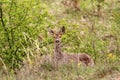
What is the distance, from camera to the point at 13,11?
9086 millimetres

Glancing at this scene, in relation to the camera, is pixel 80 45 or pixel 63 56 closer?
pixel 63 56

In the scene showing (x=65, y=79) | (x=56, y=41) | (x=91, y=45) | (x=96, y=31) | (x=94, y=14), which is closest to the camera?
(x=65, y=79)

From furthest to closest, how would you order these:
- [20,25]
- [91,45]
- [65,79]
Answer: [91,45] → [20,25] → [65,79]

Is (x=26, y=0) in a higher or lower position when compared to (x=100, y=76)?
higher

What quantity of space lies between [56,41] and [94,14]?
6.12m

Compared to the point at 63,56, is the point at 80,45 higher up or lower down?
lower down

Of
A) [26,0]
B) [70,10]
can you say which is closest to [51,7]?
[70,10]

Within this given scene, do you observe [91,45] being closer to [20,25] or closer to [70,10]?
[20,25]

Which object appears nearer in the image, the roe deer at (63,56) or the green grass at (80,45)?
the green grass at (80,45)

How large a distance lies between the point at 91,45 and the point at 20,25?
219cm

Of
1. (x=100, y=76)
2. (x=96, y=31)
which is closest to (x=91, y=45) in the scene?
(x=96, y=31)

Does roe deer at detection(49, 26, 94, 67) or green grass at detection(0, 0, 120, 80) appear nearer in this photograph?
green grass at detection(0, 0, 120, 80)

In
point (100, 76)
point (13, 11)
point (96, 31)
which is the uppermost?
point (13, 11)

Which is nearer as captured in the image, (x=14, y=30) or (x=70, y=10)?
(x=14, y=30)
